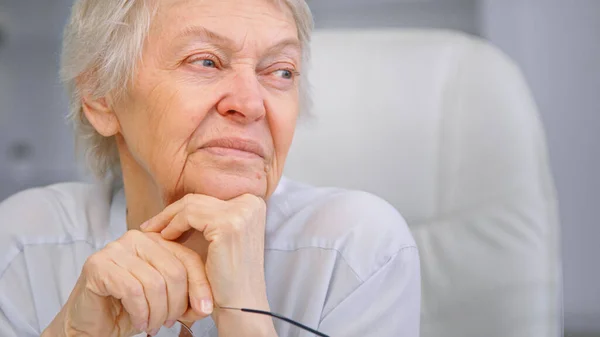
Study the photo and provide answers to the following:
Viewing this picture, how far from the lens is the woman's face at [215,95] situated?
819 millimetres

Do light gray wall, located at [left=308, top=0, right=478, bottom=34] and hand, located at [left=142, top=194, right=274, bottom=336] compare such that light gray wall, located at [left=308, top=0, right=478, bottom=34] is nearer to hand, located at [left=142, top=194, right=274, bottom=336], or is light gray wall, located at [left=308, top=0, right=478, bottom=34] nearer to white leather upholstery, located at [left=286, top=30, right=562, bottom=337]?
white leather upholstery, located at [left=286, top=30, right=562, bottom=337]

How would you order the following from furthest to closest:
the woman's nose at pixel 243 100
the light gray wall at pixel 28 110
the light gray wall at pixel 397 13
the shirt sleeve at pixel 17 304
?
the light gray wall at pixel 28 110
the light gray wall at pixel 397 13
the shirt sleeve at pixel 17 304
the woman's nose at pixel 243 100

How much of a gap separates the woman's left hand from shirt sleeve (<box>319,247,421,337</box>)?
4.1 inches

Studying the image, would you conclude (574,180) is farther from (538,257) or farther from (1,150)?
(1,150)

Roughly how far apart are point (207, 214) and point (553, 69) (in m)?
0.61

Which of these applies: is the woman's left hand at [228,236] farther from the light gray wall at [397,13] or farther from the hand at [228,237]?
the light gray wall at [397,13]

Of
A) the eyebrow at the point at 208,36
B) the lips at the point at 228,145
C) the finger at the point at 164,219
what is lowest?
the finger at the point at 164,219

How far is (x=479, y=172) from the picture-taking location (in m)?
1.05

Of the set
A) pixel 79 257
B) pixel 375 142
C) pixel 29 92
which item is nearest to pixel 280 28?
pixel 375 142

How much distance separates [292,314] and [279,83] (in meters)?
0.30

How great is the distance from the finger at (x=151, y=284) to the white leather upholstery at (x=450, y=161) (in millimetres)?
431

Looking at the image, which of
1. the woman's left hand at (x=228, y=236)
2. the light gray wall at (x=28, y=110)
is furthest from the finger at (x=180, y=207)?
the light gray wall at (x=28, y=110)

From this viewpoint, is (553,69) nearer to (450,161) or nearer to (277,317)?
(450,161)

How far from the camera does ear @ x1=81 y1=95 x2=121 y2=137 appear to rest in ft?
3.14
